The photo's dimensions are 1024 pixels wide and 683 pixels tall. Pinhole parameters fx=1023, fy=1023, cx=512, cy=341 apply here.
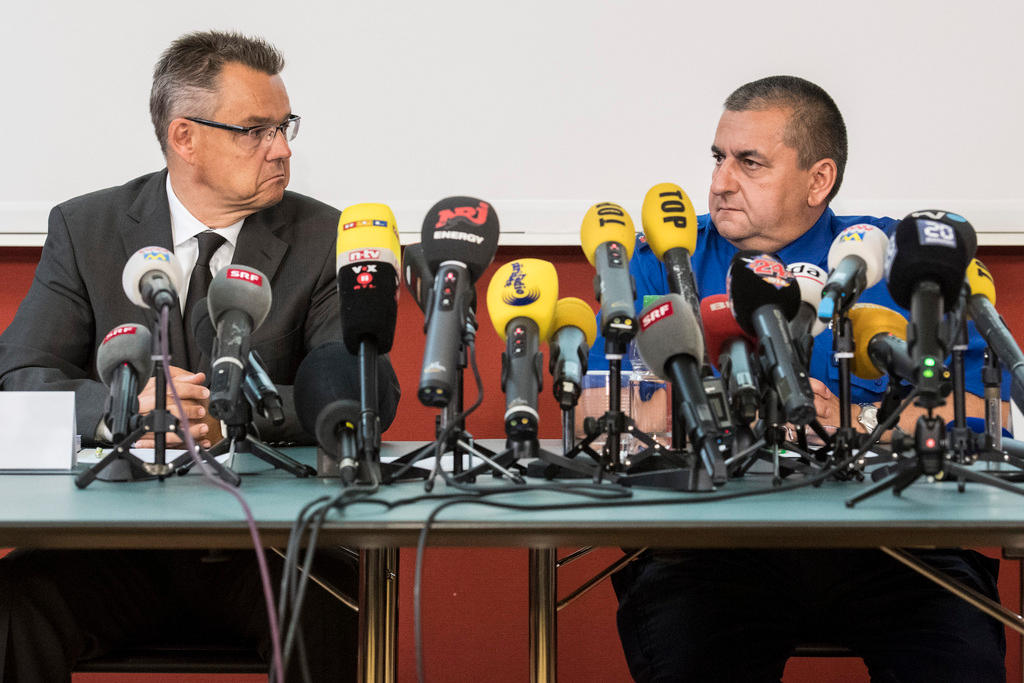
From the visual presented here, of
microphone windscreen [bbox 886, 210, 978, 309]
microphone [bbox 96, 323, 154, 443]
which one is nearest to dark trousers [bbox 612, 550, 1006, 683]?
microphone windscreen [bbox 886, 210, 978, 309]

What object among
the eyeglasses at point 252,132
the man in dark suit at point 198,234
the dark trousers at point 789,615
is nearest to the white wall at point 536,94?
the man in dark suit at point 198,234

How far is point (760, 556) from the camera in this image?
1.62 m

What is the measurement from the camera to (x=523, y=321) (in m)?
1.26

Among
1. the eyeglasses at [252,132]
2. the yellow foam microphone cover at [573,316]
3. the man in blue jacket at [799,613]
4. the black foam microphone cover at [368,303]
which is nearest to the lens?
the black foam microphone cover at [368,303]

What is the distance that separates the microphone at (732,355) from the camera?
1191mm

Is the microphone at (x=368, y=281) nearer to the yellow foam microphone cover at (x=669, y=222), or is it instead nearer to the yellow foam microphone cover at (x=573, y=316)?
the yellow foam microphone cover at (x=573, y=316)

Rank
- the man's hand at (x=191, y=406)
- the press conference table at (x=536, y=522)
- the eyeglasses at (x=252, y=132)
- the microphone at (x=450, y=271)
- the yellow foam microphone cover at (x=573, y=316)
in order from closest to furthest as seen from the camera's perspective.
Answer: the press conference table at (x=536, y=522)
the microphone at (x=450, y=271)
the yellow foam microphone cover at (x=573, y=316)
the man's hand at (x=191, y=406)
the eyeglasses at (x=252, y=132)

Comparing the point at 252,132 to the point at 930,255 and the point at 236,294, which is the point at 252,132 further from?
the point at 930,255

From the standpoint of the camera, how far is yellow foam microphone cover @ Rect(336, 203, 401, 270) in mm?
1233

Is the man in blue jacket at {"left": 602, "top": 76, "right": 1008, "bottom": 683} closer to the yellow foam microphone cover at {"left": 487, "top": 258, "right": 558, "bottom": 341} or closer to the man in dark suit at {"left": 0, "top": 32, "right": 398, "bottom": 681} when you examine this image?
the yellow foam microphone cover at {"left": 487, "top": 258, "right": 558, "bottom": 341}

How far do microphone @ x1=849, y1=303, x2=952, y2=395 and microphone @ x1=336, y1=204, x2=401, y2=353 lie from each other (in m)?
0.56

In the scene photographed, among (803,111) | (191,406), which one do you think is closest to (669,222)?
(191,406)

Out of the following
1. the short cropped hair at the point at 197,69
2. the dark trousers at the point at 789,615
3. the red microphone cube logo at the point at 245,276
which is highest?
the short cropped hair at the point at 197,69

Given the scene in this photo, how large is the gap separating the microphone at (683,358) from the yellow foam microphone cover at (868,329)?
0.85ft
